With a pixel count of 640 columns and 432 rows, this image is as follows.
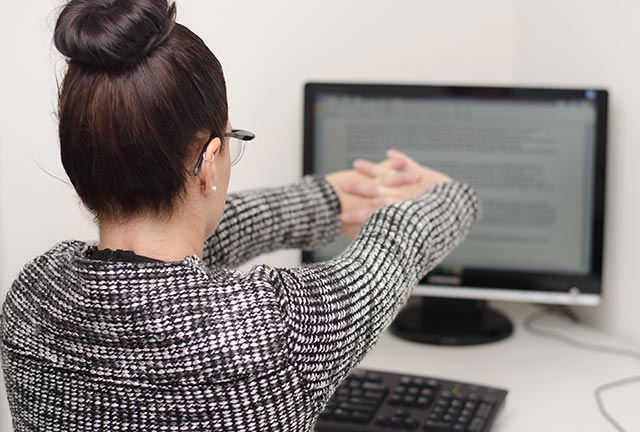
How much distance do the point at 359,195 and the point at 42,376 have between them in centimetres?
60

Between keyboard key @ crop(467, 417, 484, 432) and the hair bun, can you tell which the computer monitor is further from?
the hair bun

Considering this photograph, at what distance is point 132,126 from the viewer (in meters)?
0.73

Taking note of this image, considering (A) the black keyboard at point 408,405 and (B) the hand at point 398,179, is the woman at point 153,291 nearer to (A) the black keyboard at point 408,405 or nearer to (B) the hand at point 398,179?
(A) the black keyboard at point 408,405

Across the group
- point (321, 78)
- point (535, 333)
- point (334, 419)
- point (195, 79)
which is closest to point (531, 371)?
point (535, 333)

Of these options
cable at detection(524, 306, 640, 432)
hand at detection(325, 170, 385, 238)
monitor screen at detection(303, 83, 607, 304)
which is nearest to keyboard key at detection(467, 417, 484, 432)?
cable at detection(524, 306, 640, 432)

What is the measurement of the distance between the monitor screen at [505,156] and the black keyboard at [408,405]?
1.14 feet

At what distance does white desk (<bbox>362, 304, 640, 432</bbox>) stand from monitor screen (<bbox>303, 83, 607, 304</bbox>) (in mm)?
91

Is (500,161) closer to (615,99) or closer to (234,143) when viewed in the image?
(615,99)

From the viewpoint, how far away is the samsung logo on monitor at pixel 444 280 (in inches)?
58.0

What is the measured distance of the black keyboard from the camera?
1059 mm

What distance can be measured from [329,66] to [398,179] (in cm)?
35

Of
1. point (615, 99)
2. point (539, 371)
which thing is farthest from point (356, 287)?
point (615, 99)

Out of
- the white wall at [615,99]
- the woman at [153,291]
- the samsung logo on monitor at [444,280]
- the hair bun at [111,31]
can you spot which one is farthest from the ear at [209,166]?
the white wall at [615,99]

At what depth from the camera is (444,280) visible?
148cm
